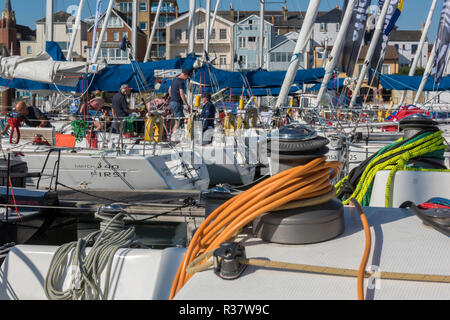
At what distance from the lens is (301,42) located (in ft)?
25.3

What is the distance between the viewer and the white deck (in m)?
1.65

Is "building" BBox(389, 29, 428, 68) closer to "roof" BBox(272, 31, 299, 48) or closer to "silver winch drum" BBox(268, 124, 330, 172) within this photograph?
"roof" BBox(272, 31, 299, 48)

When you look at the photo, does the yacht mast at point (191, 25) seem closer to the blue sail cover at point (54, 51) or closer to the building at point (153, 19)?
the blue sail cover at point (54, 51)

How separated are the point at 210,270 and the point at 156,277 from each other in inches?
18.9

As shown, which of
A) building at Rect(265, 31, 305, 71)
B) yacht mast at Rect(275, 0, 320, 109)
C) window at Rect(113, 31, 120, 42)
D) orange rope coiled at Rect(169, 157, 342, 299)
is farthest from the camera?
window at Rect(113, 31, 120, 42)

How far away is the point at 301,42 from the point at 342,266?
6370 mm

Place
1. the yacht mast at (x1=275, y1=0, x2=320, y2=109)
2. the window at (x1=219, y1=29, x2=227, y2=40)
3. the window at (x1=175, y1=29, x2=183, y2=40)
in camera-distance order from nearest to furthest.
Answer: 1. the yacht mast at (x1=275, y1=0, x2=320, y2=109)
2. the window at (x1=219, y1=29, x2=227, y2=40)
3. the window at (x1=175, y1=29, x2=183, y2=40)

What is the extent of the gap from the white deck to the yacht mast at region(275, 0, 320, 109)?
5722 mm

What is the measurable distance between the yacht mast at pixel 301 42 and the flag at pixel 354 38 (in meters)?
4.36

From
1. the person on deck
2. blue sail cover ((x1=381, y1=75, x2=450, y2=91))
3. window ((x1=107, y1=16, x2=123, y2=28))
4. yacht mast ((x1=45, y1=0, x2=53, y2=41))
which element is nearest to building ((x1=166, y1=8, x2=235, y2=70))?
window ((x1=107, y1=16, x2=123, y2=28))

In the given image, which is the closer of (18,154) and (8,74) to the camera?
(18,154)

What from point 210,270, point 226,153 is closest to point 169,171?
point 226,153
